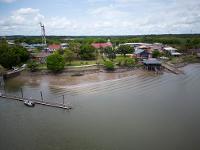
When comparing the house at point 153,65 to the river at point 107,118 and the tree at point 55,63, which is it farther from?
the tree at point 55,63

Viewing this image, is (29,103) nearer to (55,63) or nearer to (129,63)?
(55,63)

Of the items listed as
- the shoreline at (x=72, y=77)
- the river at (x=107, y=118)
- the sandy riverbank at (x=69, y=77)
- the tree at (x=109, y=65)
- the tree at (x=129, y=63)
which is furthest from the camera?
the tree at (x=129, y=63)

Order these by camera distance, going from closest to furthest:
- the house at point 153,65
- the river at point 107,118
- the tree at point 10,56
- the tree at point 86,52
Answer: the river at point 107,118 → the tree at point 10,56 → the house at point 153,65 → the tree at point 86,52

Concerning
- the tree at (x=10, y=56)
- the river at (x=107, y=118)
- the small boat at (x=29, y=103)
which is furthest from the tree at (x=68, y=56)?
the small boat at (x=29, y=103)

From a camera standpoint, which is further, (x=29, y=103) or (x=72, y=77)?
(x=72, y=77)

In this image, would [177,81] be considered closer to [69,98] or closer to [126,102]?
[126,102]

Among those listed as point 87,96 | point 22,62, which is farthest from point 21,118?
point 22,62

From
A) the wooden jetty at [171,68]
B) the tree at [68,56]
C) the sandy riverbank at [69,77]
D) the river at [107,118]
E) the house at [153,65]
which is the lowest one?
the river at [107,118]

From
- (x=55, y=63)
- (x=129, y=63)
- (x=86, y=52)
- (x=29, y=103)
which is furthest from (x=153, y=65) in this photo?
(x=29, y=103)
